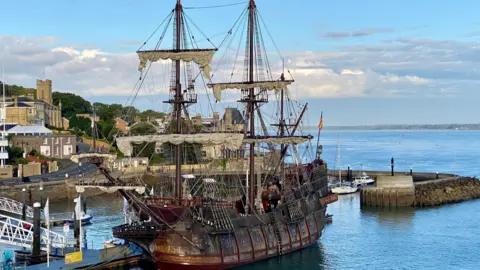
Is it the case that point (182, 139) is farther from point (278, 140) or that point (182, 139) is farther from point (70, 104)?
point (70, 104)

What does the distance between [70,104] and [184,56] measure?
95863mm

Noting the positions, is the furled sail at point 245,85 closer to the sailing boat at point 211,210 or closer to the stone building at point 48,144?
the sailing boat at point 211,210

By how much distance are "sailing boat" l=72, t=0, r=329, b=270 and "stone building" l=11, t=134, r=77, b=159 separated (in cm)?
4156

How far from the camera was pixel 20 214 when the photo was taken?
47.2 metres

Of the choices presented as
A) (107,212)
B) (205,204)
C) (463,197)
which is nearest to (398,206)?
(463,197)

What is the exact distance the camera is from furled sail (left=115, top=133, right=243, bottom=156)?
39.5 m

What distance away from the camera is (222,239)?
37062 millimetres

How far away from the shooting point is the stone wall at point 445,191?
67.0 meters

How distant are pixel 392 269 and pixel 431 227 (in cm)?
1619

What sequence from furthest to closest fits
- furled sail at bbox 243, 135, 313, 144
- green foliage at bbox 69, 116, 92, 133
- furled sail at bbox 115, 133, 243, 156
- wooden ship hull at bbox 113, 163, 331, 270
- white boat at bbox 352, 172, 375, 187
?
green foliage at bbox 69, 116, 92, 133
white boat at bbox 352, 172, 375, 187
furled sail at bbox 243, 135, 313, 144
furled sail at bbox 115, 133, 243, 156
wooden ship hull at bbox 113, 163, 331, 270

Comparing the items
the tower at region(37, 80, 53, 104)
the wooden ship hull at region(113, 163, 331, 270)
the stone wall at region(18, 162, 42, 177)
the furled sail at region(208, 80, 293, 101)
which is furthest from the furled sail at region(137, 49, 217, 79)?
the tower at region(37, 80, 53, 104)

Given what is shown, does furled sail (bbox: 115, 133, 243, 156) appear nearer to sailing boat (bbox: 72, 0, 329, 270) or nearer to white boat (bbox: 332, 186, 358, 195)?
sailing boat (bbox: 72, 0, 329, 270)

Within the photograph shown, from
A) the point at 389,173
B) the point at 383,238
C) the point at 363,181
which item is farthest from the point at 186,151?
the point at 389,173

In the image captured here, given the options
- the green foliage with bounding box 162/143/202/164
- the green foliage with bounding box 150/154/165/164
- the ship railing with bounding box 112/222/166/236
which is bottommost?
the ship railing with bounding box 112/222/166/236
